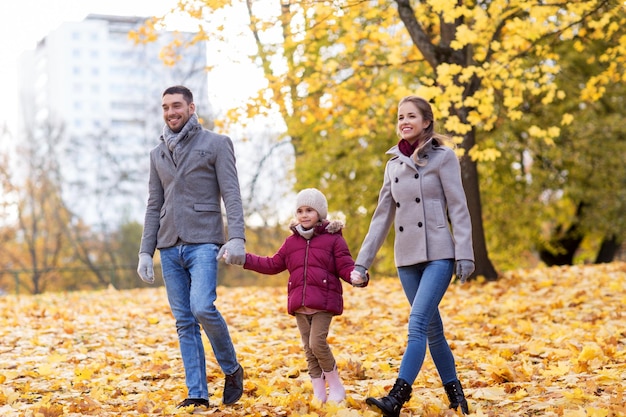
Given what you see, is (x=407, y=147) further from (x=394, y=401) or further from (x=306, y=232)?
(x=394, y=401)

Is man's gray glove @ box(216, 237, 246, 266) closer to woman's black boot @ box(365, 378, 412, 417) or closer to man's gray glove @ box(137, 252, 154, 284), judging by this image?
man's gray glove @ box(137, 252, 154, 284)

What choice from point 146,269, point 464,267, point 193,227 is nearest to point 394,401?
point 464,267

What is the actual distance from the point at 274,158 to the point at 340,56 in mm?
12443

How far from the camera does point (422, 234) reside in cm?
488

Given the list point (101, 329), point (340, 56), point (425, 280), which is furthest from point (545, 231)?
point (425, 280)

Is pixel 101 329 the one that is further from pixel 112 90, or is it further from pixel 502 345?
pixel 112 90

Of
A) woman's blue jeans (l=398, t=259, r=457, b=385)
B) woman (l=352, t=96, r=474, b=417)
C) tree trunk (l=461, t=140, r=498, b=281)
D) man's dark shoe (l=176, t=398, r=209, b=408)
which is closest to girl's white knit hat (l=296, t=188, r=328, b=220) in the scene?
woman (l=352, t=96, r=474, b=417)

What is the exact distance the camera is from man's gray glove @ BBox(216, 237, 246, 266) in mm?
5188

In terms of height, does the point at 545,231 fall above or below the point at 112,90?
below

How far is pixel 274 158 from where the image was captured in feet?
91.1

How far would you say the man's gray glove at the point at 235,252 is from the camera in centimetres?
519

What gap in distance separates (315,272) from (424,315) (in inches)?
31.5

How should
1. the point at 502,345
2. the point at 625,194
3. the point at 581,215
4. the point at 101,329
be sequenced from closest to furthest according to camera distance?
the point at 502,345, the point at 101,329, the point at 625,194, the point at 581,215

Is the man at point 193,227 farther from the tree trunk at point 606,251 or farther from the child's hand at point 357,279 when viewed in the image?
the tree trunk at point 606,251
